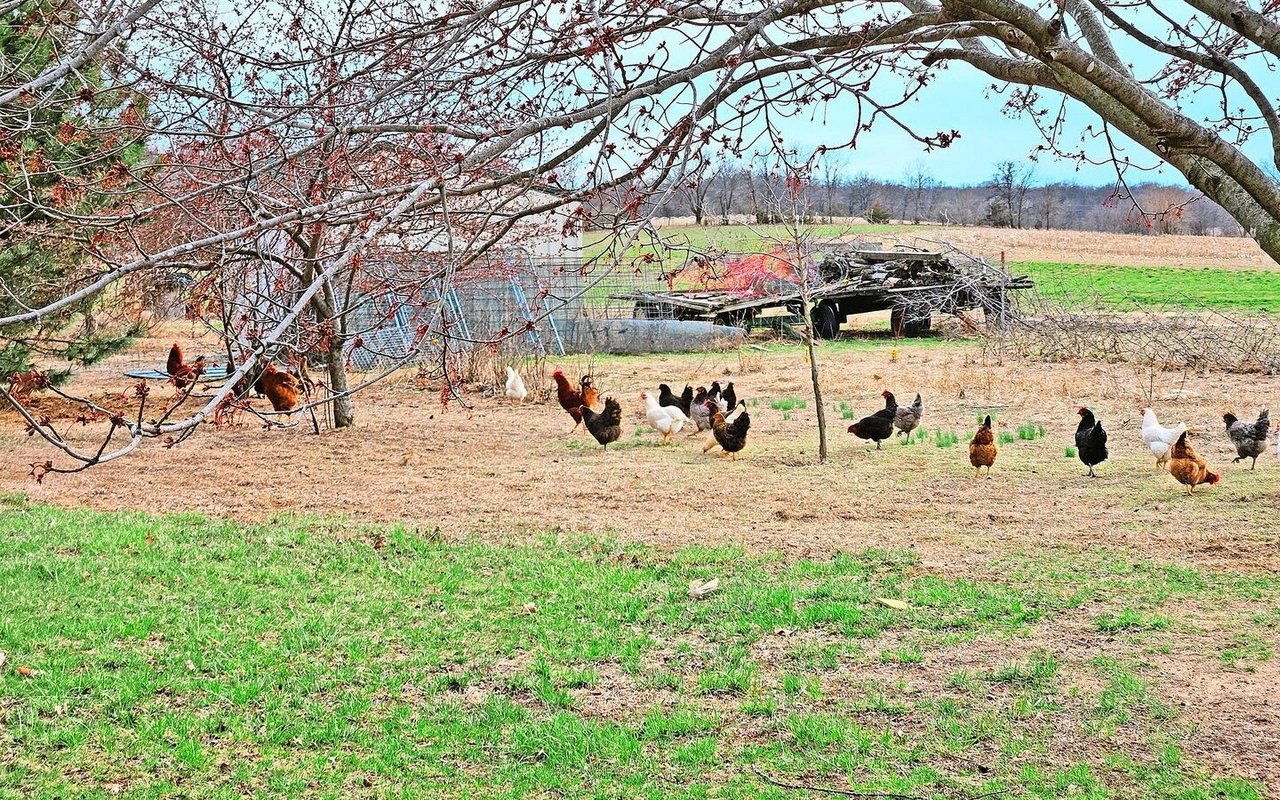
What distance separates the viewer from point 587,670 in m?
5.09

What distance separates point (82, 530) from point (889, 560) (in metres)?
5.63

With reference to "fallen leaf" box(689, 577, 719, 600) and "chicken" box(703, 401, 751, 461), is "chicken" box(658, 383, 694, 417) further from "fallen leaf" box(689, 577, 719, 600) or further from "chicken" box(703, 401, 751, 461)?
"fallen leaf" box(689, 577, 719, 600)

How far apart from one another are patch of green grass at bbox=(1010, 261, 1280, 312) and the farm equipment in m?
3.05

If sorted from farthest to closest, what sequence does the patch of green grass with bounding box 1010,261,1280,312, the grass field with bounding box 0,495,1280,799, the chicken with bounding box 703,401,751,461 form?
1. the patch of green grass with bounding box 1010,261,1280,312
2. the chicken with bounding box 703,401,751,461
3. the grass field with bounding box 0,495,1280,799

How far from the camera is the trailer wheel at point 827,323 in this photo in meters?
25.0

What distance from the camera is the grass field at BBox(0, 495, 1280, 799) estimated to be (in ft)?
13.4

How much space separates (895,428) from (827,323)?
13.7m

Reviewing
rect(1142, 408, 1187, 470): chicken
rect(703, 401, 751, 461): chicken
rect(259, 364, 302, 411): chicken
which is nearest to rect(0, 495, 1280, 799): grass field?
rect(259, 364, 302, 411): chicken

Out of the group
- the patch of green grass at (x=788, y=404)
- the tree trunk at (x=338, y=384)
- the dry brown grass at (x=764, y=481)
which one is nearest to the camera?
the dry brown grass at (x=764, y=481)

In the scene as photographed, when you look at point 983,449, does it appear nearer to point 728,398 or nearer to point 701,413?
point 701,413

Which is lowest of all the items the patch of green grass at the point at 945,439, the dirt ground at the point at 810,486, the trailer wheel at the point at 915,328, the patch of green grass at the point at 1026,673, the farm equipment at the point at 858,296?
the patch of green grass at the point at 1026,673

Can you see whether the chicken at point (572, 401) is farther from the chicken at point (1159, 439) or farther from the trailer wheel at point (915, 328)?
the trailer wheel at point (915, 328)

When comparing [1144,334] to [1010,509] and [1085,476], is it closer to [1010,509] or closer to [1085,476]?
[1085,476]

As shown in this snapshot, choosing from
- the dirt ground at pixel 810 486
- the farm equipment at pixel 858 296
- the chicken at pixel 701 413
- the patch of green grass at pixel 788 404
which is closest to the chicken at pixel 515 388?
the dirt ground at pixel 810 486
